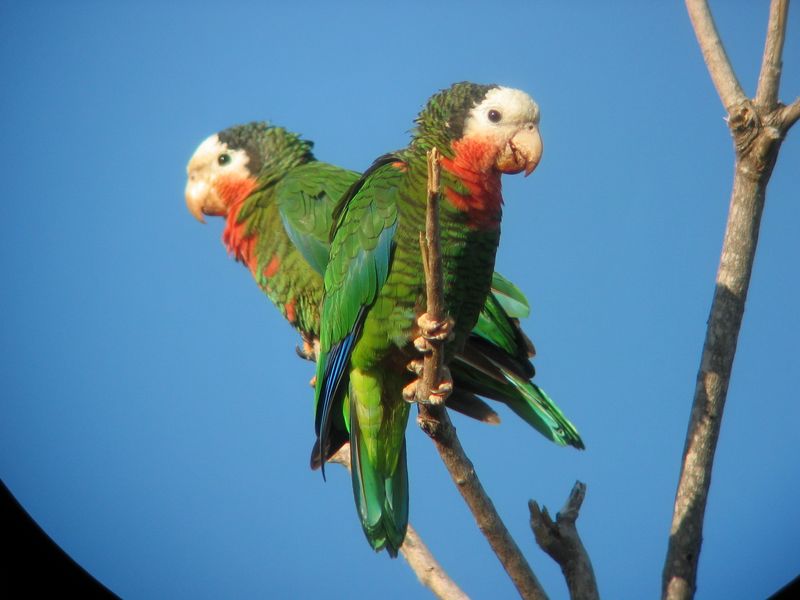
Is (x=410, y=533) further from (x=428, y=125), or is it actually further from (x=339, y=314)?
(x=428, y=125)

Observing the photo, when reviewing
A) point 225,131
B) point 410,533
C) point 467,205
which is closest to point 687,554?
point 410,533

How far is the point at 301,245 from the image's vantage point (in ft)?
11.6

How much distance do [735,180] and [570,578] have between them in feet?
4.10

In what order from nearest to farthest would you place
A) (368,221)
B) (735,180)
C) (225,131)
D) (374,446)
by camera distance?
(735,180), (368,221), (374,446), (225,131)

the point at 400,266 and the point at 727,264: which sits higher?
the point at 400,266

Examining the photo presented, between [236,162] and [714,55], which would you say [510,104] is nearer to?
[714,55]

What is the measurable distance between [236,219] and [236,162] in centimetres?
31

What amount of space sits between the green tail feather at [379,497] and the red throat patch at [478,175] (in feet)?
2.66

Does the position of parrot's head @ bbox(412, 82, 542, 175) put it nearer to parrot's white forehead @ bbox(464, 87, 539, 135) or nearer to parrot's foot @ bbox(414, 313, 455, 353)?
parrot's white forehead @ bbox(464, 87, 539, 135)

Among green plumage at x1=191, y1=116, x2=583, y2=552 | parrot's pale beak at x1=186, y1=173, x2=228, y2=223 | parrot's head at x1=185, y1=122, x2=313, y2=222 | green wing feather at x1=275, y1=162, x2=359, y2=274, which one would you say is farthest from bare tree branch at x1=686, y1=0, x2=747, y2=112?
parrot's pale beak at x1=186, y1=173, x2=228, y2=223

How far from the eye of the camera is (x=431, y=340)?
250 cm

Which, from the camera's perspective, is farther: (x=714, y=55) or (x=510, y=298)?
(x=510, y=298)

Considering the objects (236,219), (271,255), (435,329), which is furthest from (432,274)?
(236,219)

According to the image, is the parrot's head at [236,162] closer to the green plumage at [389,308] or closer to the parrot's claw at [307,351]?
the green plumage at [389,308]
